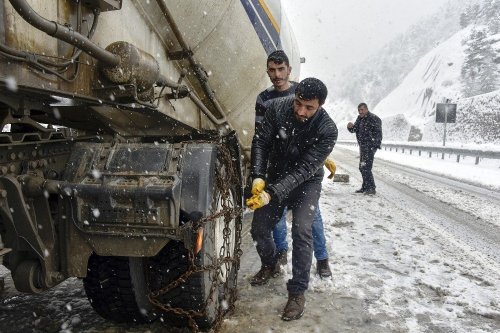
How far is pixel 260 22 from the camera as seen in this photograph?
3668mm

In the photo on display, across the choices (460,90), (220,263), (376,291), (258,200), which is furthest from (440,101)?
(220,263)

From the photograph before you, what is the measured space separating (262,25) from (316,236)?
198cm

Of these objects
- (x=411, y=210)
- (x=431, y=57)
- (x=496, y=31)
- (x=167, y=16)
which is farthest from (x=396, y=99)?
(x=167, y=16)

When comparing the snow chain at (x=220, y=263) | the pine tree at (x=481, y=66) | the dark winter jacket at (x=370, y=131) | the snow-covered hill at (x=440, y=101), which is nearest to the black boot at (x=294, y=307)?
the snow chain at (x=220, y=263)

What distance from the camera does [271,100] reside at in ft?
12.6

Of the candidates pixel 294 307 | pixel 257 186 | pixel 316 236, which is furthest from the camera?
pixel 316 236

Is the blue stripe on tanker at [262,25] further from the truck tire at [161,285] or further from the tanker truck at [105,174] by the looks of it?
the truck tire at [161,285]

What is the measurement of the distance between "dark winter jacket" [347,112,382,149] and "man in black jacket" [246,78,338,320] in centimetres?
540

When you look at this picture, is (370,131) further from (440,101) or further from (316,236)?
(440,101)

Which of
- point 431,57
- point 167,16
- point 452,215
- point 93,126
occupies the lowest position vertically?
point 452,215

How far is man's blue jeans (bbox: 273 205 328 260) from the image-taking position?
363cm

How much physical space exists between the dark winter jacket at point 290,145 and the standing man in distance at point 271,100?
423 millimetres

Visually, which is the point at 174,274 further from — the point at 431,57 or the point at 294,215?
the point at 431,57

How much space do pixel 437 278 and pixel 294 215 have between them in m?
1.40
